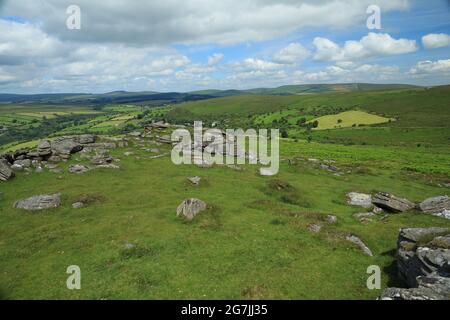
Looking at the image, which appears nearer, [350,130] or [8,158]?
[8,158]

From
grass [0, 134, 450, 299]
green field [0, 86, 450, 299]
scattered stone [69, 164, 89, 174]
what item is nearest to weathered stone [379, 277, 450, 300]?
grass [0, 134, 450, 299]

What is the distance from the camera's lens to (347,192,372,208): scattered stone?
45.4m

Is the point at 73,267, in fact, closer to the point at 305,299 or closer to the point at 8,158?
the point at 305,299

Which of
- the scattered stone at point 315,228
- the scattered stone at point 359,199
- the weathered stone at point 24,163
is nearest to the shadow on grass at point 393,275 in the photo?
the scattered stone at point 315,228

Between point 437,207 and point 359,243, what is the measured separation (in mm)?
14724

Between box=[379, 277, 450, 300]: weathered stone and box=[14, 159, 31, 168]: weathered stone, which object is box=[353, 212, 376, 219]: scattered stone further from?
box=[14, 159, 31, 168]: weathered stone

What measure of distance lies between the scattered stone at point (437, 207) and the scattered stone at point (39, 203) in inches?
1735

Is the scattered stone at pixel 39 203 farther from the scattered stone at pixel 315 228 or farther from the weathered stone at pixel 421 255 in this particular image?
the weathered stone at pixel 421 255

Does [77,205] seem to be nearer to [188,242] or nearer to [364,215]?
[188,242]

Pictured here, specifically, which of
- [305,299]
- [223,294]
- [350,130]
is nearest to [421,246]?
[305,299]

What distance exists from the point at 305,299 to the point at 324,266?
5057 millimetres

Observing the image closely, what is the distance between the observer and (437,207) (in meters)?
37.4
